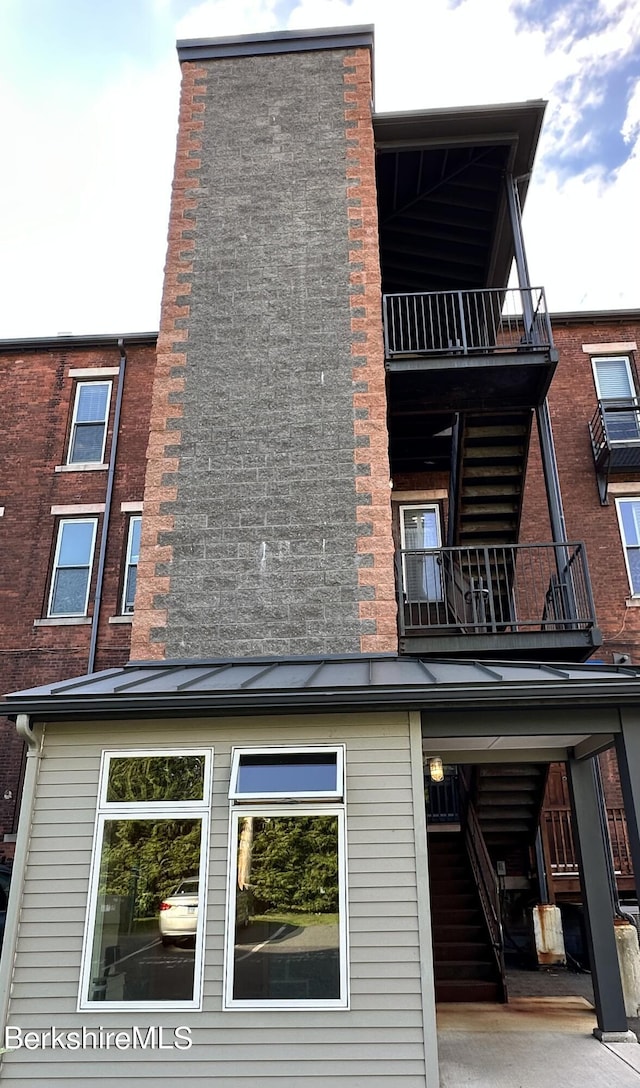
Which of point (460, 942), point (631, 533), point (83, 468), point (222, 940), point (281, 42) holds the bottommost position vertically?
point (460, 942)

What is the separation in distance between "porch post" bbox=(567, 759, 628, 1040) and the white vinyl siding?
2.60 metres

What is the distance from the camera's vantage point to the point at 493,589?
1219 cm

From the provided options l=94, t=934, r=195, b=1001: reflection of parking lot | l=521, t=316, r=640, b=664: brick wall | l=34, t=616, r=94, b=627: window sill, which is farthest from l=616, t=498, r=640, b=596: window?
l=94, t=934, r=195, b=1001: reflection of parking lot

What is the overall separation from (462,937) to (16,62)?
58.3 feet

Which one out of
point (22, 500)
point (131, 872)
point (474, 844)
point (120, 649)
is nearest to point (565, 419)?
point (474, 844)

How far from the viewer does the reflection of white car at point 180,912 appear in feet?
20.1

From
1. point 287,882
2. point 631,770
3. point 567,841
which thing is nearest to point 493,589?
point 567,841

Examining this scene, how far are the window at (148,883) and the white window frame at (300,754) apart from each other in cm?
24

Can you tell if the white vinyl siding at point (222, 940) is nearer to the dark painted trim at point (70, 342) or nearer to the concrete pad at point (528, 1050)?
the concrete pad at point (528, 1050)

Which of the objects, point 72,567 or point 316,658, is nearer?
point 316,658

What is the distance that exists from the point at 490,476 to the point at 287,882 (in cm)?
666

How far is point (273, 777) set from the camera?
6.47 m

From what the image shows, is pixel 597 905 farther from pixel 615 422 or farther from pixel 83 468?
pixel 83 468

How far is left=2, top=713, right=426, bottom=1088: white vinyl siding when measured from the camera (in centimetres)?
566
